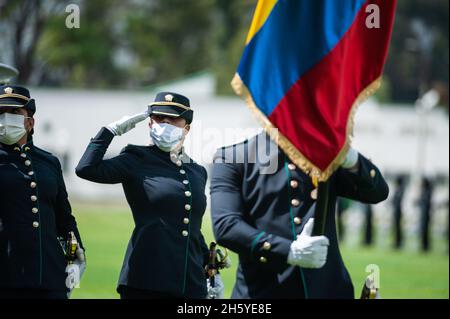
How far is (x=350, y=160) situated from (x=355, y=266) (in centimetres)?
1107

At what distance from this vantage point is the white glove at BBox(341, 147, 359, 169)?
5.02 metres

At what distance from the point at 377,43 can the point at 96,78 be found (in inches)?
2152

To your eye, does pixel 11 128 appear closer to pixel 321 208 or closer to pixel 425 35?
pixel 321 208

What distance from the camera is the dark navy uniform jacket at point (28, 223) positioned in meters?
5.77

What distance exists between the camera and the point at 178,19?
62.0 metres

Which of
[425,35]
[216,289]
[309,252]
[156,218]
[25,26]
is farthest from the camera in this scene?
[425,35]

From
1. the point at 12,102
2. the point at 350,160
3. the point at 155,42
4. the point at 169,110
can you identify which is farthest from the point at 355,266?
the point at 155,42

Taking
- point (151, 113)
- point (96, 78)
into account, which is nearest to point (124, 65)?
point (96, 78)

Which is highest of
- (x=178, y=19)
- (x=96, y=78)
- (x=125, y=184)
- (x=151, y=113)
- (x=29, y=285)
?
(x=178, y=19)

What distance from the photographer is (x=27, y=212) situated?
5859mm

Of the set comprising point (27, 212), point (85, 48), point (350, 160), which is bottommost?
point (27, 212)

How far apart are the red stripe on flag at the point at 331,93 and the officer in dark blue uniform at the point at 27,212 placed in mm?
1718

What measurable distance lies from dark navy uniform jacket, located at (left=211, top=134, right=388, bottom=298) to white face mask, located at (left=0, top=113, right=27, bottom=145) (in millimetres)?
1419
